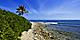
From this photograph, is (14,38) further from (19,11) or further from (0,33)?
(19,11)

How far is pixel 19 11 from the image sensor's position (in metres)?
68.2

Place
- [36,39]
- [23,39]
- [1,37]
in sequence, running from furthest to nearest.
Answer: [36,39] → [23,39] → [1,37]

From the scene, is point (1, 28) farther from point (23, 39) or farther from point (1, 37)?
point (23, 39)

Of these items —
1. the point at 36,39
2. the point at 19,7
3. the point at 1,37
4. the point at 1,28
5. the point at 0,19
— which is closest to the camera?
the point at 1,37

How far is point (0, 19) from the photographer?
16656mm

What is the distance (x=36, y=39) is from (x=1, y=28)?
24.0 ft

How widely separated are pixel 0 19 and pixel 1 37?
10.9ft

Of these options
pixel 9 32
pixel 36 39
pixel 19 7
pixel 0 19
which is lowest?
pixel 36 39

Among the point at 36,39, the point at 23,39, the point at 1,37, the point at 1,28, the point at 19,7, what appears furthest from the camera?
the point at 19,7

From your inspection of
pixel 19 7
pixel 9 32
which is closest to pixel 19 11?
pixel 19 7

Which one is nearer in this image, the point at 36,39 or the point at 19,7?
the point at 36,39

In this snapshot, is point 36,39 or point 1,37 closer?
point 1,37

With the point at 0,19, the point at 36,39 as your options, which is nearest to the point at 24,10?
A: the point at 36,39

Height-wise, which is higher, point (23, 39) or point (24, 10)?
point (24, 10)
